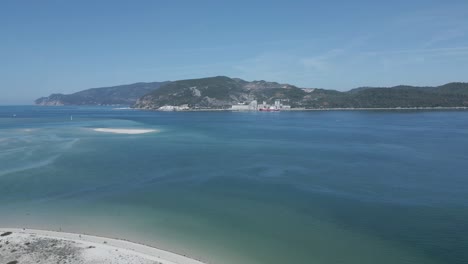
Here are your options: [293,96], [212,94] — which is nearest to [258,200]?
[212,94]

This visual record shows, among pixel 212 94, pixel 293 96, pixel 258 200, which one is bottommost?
pixel 258 200

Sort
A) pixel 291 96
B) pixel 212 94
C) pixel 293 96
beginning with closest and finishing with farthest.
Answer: pixel 293 96 → pixel 291 96 → pixel 212 94

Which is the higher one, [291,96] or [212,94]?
[212,94]

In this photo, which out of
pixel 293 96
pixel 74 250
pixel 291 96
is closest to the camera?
pixel 74 250

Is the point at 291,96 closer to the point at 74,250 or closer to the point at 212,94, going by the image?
the point at 212,94

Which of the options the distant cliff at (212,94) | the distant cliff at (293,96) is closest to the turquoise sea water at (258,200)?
the distant cliff at (293,96)

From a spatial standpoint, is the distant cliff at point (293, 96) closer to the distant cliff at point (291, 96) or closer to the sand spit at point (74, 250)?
the distant cliff at point (291, 96)
